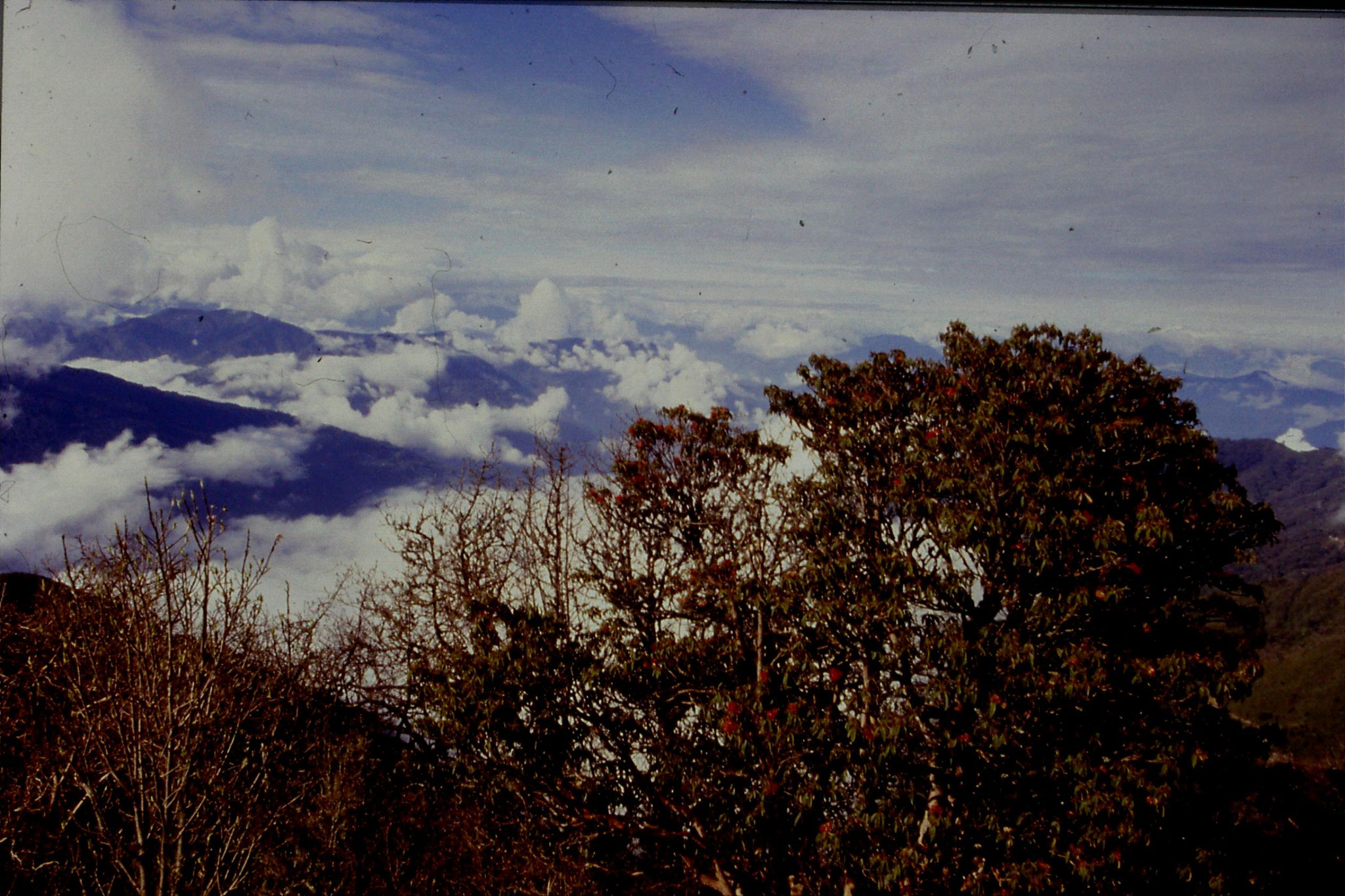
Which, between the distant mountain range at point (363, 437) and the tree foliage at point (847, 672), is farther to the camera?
the distant mountain range at point (363, 437)

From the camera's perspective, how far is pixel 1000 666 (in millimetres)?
6004

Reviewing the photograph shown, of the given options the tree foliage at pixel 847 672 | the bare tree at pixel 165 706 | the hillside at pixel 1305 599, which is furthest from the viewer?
the hillside at pixel 1305 599

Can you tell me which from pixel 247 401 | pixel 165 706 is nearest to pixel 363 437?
pixel 247 401

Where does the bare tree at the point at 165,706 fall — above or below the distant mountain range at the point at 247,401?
below

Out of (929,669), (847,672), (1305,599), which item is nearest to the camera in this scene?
(929,669)

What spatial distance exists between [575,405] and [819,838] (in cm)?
1844

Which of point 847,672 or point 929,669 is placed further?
point 847,672

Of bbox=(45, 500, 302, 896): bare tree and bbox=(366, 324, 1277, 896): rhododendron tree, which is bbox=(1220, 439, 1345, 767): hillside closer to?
bbox=(366, 324, 1277, 896): rhododendron tree

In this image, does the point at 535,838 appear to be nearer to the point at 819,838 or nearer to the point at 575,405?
the point at 819,838

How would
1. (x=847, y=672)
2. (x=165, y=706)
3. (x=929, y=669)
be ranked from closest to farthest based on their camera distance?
(x=165, y=706), (x=929, y=669), (x=847, y=672)

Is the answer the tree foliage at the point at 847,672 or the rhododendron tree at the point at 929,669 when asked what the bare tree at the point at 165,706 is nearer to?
the tree foliage at the point at 847,672

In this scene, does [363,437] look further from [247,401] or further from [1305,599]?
[1305,599]

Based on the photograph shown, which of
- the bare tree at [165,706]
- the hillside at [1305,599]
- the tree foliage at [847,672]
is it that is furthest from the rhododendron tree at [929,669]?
the hillside at [1305,599]

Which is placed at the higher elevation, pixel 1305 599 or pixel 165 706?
pixel 1305 599
